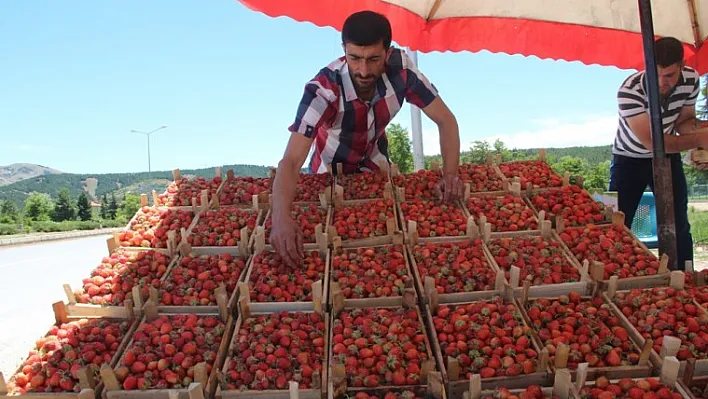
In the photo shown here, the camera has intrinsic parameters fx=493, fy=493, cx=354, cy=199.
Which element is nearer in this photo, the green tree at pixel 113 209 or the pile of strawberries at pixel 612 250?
the pile of strawberries at pixel 612 250

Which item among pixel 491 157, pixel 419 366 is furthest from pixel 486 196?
pixel 419 366

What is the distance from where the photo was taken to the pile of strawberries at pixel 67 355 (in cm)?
192

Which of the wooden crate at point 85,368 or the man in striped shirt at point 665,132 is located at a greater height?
the man in striped shirt at point 665,132

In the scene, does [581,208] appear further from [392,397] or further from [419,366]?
[392,397]

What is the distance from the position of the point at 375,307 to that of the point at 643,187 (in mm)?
2867

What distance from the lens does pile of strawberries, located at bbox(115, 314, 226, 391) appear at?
1858 millimetres

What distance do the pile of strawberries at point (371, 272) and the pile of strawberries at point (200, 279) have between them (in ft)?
1.72

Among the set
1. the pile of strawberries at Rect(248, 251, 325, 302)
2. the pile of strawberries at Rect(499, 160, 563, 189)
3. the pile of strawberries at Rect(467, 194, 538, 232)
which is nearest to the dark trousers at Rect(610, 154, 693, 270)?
the pile of strawberries at Rect(499, 160, 563, 189)

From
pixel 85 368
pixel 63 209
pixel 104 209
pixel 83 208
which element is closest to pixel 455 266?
pixel 85 368

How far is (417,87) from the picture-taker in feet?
10.0

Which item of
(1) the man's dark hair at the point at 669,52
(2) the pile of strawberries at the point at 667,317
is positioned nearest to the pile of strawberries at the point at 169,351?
(2) the pile of strawberries at the point at 667,317

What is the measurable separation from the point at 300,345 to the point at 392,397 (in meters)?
0.48

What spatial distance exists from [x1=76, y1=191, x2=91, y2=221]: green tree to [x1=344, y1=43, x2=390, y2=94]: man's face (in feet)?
288

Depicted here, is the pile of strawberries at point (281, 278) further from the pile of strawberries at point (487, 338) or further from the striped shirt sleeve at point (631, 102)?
the striped shirt sleeve at point (631, 102)
